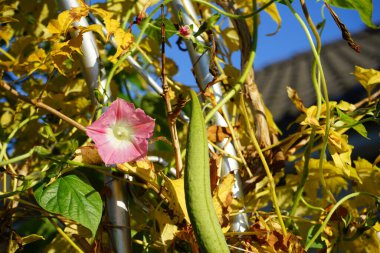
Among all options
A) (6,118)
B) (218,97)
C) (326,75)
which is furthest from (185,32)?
(326,75)

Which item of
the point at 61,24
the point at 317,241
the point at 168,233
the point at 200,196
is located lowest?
the point at 317,241

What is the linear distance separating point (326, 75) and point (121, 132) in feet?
14.3

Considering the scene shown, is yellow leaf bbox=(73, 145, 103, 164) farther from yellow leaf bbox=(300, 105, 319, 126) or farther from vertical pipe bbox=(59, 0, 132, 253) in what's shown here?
yellow leaf bbox=(300, 105, 319, 126)

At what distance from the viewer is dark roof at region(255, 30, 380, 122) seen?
355 cm

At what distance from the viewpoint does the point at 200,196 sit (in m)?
0.52

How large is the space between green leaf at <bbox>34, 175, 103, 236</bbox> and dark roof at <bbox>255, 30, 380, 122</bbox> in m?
2.30

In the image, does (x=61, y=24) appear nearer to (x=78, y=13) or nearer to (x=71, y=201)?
(x=78, y=13)

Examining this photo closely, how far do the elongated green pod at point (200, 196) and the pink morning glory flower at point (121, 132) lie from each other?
0.15m

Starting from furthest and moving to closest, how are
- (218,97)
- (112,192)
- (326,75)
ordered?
(326,75)
(218,97)
(112,192)

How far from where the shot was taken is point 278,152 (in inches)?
34.3

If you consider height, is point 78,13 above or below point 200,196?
above

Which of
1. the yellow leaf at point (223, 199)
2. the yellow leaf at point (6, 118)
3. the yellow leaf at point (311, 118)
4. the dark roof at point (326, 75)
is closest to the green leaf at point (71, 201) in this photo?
the yellow leaf at point (223, 199)

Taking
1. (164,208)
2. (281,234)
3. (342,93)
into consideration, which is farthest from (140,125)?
(342,93)

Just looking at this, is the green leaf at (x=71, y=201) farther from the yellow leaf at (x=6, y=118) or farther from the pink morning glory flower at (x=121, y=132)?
the yellow leaf at (x=6, y=118)
